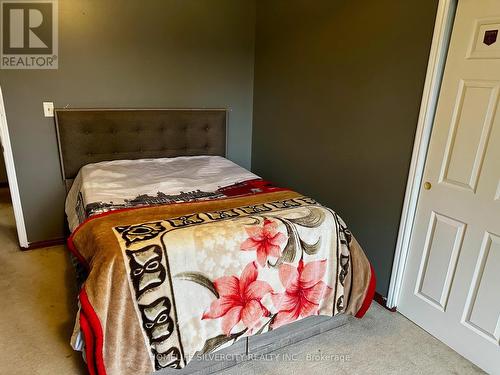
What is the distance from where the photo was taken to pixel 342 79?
2.52 meters

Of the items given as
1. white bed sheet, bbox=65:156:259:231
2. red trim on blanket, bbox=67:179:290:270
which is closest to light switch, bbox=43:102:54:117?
white bed sheet, bbox=65:156:259:231

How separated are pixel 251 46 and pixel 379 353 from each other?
2.92 m

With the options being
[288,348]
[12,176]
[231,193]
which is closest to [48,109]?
[12,176]

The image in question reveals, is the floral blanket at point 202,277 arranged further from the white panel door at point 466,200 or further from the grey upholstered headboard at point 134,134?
the grey upholstered headboard at point 134,134

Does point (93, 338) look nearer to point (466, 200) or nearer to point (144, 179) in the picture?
point (144, 179)

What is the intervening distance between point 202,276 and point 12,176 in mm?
2095

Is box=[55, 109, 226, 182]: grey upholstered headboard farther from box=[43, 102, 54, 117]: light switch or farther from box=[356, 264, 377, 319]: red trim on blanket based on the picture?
box=[356, 264, 377, 319]: red trim on blanket

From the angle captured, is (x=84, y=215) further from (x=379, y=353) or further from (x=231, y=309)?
(x=379, y=353)

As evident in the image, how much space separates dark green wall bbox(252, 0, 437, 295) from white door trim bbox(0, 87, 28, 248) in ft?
7.31

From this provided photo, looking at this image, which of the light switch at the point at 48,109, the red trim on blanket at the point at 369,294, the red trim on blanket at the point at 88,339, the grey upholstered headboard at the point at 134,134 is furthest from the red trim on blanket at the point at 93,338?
the light switch at the point at 48,109

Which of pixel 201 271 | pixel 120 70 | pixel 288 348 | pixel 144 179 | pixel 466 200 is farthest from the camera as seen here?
pixel 120 70

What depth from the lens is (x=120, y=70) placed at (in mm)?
2918

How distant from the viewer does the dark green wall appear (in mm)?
2100

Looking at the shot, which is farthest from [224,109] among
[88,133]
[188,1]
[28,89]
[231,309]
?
[231,309]
